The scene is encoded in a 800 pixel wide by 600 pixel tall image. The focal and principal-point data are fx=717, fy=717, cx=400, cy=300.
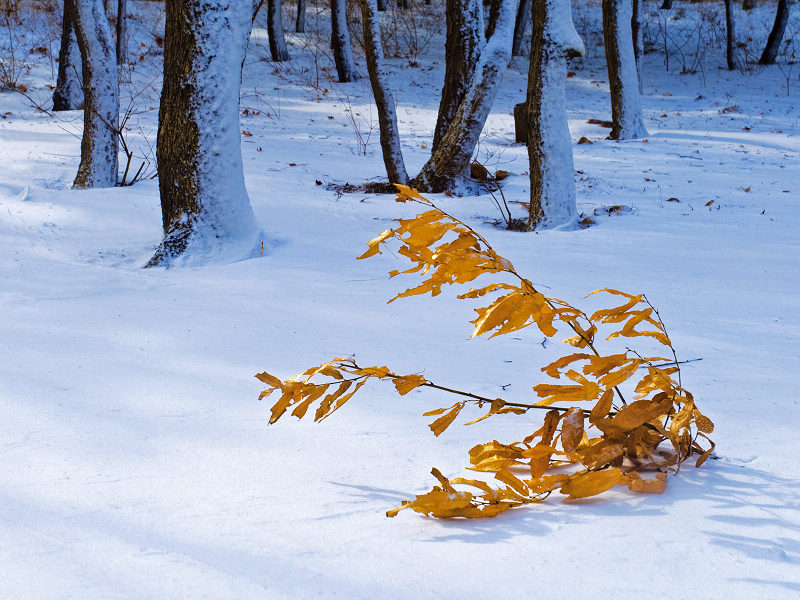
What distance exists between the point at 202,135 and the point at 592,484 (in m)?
2.95

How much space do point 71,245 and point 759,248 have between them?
151 inches

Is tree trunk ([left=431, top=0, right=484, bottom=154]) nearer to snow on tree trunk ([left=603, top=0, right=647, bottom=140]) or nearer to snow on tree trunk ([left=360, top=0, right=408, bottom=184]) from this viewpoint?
snow on tree trunk ([left=360, top=0, right=408, bottom=184])

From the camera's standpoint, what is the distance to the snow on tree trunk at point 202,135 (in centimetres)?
359

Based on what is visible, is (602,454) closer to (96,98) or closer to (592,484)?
(592,484)

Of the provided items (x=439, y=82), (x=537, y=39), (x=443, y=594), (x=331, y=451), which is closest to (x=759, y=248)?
(x=537, y=39)

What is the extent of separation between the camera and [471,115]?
600cm

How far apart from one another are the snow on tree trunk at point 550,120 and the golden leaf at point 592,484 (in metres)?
3.48

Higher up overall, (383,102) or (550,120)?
(383,102)

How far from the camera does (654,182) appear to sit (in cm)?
661

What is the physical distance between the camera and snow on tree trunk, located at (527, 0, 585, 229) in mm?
4453

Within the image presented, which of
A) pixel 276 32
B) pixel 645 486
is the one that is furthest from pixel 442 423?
pixel 276 32

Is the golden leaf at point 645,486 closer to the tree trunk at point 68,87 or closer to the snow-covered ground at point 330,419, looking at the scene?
the snow-covered ground at point 330,419

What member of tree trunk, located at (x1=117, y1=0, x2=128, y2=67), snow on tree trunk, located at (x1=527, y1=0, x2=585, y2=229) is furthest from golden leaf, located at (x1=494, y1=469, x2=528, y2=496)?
tree trunk, located at (x1=117, y1=0, x2=128, y2=67)

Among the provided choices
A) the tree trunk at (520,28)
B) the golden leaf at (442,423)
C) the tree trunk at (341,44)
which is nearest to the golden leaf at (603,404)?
the golden leaf at (442,423)
